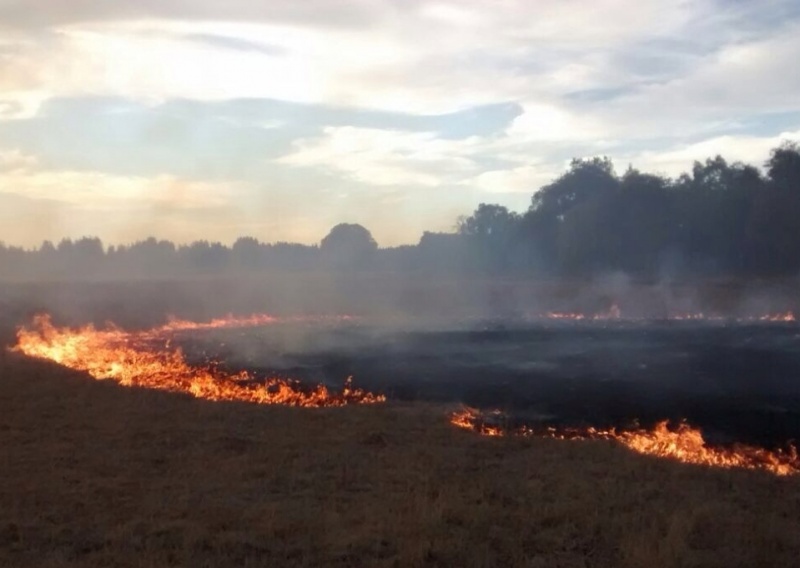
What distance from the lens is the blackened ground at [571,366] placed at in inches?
900

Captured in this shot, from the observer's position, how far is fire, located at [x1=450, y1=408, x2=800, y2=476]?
55.2ft

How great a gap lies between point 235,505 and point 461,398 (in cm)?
1270

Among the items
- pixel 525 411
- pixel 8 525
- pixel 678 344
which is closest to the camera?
pixel 8 525

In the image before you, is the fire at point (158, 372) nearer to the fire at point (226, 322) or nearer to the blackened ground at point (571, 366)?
the blackened ground at point (571, 366)

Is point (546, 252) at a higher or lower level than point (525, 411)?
higher

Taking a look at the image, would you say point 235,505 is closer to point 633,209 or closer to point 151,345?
point 151,345

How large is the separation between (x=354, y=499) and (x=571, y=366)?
19.9 metres

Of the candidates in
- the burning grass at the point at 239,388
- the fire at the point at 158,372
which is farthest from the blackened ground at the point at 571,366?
the fire at the point at 158,372

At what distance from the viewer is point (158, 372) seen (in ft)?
99.3

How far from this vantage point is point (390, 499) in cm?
1300

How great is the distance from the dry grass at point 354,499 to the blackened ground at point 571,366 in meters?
4.94

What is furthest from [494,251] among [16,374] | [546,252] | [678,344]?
[16,374]

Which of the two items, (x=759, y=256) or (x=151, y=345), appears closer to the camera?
(x=151, y=345)

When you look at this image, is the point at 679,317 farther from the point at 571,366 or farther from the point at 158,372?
the point at 158,372
